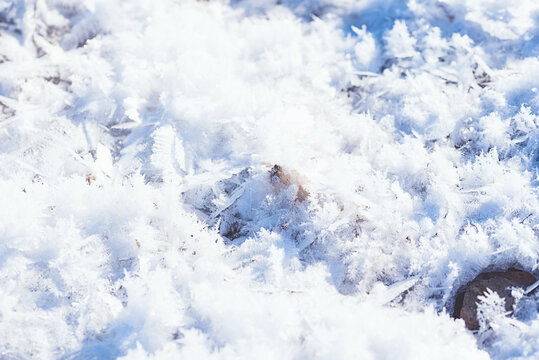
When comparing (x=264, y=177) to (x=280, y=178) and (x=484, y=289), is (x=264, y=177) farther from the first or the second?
(x=484, y=289)

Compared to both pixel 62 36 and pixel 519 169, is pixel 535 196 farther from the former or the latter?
pixel 62 36

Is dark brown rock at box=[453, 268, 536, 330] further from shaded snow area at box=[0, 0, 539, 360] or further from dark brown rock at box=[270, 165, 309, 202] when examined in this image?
dark brown rock at box=[270, 165, 309, 202]

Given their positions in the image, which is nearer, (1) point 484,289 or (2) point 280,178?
(1) point 484,289

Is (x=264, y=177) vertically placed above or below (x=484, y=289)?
above

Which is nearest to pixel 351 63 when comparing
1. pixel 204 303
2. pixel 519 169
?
pixel 519 169

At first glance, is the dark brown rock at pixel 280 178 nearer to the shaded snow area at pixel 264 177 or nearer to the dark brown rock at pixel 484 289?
the shaded snow area at pixel 264 177

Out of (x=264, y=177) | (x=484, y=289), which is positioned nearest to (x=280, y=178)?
(x=264, y=177)
